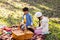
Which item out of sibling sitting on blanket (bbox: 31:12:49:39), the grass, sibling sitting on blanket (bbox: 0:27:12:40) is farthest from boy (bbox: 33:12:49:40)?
sibling sitting on blanket (bbox: 0:27:12:40)

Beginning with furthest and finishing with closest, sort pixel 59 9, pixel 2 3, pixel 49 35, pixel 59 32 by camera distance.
Result: pixel 2 3
pixel 59 9
pixel 59 32
pixel 49 35

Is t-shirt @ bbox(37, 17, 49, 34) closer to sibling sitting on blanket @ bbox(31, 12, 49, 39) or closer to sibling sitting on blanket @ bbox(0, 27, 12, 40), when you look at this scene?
sibling sitting on blanket @ bbox(31, 12, 49, 39)

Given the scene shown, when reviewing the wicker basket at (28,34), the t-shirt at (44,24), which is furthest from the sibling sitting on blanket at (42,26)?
the wicker basket at (28,34)

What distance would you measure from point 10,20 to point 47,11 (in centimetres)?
273

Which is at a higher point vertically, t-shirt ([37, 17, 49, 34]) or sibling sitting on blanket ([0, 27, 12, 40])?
t-shirt ([37, 17, 49, 34])

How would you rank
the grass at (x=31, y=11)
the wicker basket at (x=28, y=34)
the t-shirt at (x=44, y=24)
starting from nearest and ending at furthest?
the wicker basket at (x=28, y=34) → the t-shirt at (x=44, y=24) → the grass at (x=31, y=11)

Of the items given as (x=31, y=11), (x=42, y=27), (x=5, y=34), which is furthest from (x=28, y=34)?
(x=31, y=11)

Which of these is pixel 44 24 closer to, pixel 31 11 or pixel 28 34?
pixel 28 34

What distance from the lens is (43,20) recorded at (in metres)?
8.28

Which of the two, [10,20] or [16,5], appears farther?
[16,5]

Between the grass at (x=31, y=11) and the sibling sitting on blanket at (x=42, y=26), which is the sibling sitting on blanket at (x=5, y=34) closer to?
the sibling sitting on blanket at (x=42, y=26)

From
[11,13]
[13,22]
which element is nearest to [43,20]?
[13,22]

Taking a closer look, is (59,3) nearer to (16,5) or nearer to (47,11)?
(47,11)

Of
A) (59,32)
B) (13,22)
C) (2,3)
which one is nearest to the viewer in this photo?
(59,32)
